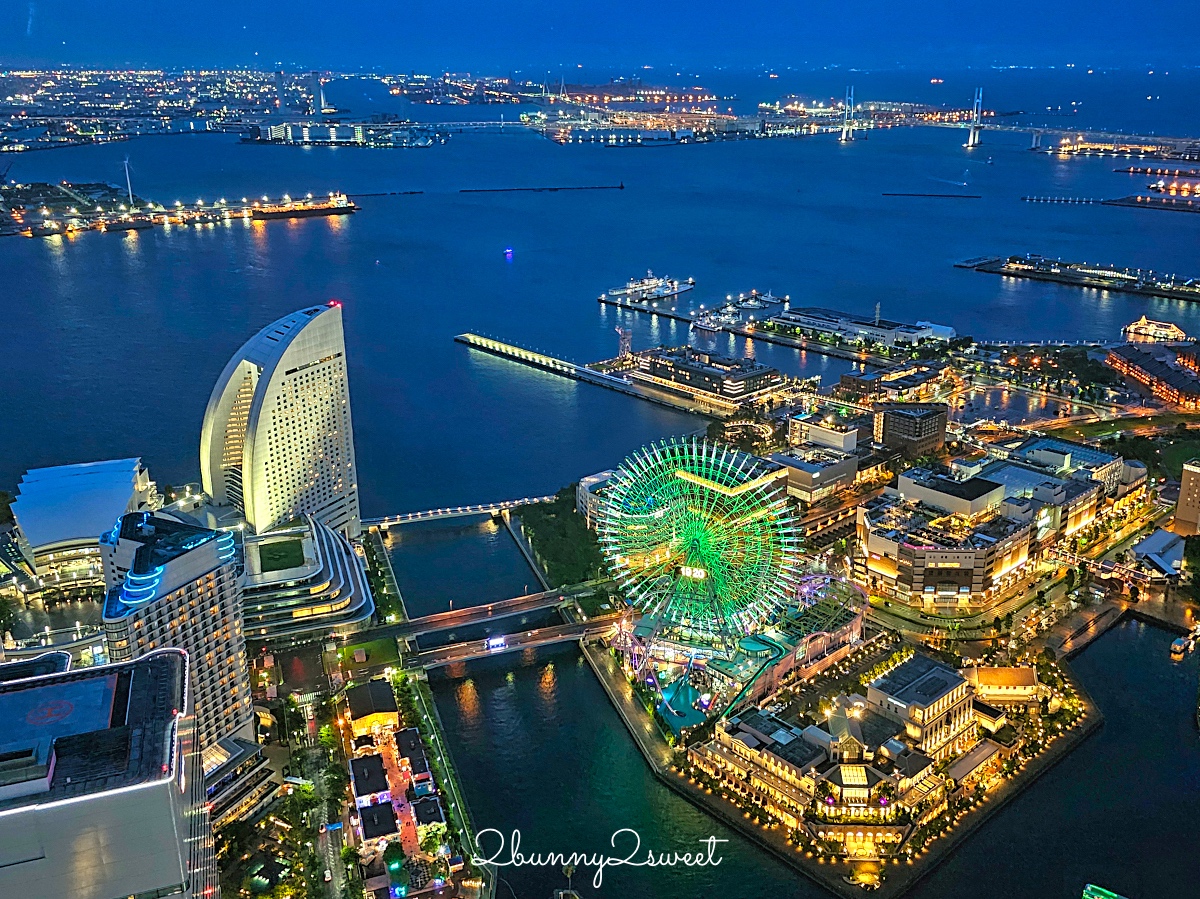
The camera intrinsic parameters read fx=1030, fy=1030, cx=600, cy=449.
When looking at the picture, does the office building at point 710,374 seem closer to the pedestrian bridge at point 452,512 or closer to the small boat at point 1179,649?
the pedestrian bridge at point 452,512

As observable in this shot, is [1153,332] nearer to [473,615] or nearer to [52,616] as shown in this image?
[473,615]

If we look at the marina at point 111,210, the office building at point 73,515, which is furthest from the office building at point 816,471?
the marina at point 111,210

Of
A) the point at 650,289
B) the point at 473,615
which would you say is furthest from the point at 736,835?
the point at 650,289

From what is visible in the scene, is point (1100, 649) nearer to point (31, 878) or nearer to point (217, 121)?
point (31, 878)

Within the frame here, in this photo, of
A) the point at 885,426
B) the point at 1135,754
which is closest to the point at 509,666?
the point at 1135,754

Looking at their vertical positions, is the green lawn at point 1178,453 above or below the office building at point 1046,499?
below

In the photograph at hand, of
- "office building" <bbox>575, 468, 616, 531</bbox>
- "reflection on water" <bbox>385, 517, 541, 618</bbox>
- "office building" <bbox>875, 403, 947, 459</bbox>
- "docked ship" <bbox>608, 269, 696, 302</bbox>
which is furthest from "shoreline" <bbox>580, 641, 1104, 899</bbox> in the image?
"docked ship" <bbox>608, 269, 696, 302</bbox>
